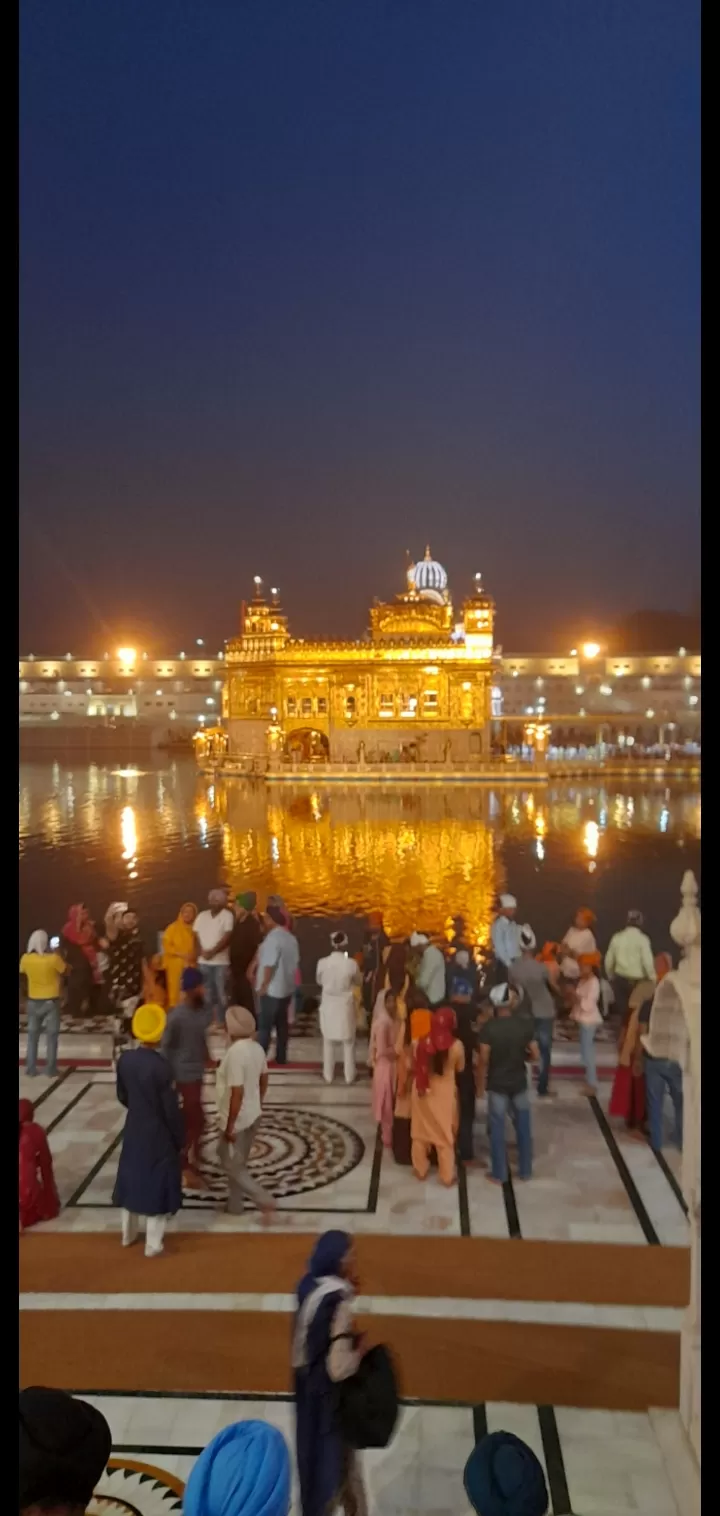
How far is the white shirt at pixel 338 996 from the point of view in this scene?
7.48 m

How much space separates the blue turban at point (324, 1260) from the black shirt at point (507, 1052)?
262 centimetres

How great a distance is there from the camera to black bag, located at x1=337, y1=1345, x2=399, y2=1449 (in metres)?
3.08

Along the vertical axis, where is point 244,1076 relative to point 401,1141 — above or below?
above

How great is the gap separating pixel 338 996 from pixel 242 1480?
4899 millimetres

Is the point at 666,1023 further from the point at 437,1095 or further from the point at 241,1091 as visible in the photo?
the point at 241,1091

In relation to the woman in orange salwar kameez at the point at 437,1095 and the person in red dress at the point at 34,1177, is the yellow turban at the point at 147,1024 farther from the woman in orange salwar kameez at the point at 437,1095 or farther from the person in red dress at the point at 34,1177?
the woman in orange salwar kameez at the point at 437,1095

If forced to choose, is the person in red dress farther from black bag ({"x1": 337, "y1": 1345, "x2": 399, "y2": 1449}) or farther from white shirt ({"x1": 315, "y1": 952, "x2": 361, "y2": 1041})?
black bag ({"x1": 337, "y1": 1345, "x2": 399, "y2": 1449})

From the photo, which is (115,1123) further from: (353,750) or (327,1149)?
(353,750)

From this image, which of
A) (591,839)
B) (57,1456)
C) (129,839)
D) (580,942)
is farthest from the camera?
(129,839)

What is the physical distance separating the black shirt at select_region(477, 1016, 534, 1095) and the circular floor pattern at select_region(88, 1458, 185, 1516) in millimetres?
2656

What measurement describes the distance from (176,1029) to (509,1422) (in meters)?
2.78

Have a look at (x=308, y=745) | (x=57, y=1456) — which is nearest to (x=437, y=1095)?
(x=57, y=1456)

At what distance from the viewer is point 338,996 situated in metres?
7.48

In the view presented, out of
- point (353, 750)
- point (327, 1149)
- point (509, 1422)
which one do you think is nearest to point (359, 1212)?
point (327, 1149)
